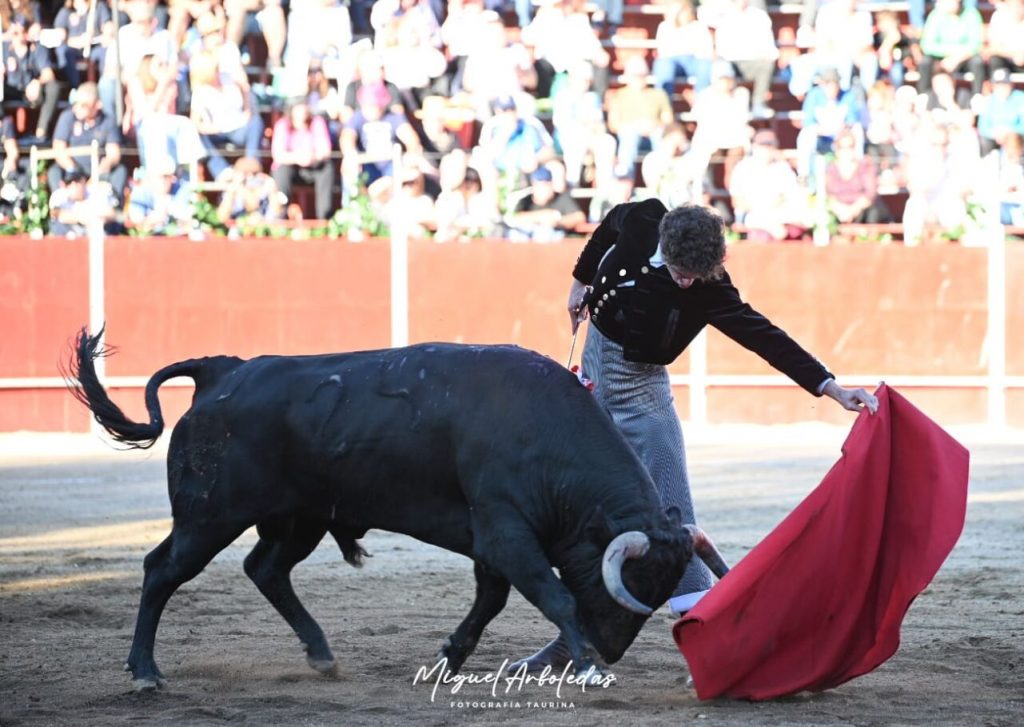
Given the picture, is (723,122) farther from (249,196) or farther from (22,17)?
(22,17)

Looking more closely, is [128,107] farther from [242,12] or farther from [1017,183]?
[1017,183]

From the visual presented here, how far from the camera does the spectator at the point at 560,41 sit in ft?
39.4

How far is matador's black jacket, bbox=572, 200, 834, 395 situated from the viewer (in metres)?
3.58

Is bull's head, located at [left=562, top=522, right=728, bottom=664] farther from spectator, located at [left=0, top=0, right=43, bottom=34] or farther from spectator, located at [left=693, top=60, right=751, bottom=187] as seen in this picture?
spectator, located at [left=0, top=0, right=43, bottom=34]

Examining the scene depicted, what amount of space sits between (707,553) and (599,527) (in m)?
0.29

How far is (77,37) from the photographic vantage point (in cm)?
1196

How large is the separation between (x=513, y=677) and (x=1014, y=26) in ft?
32.7

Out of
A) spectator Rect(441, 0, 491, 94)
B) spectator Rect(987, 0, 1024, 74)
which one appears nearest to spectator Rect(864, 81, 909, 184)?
spectator Rect(987, 0, 1024, 74)

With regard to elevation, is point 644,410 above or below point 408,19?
below

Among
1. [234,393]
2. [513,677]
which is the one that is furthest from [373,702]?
[234,393]

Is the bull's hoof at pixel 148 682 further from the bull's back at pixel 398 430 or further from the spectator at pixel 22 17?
the spectator at pixel 22 17

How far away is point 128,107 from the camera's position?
11.5 meters

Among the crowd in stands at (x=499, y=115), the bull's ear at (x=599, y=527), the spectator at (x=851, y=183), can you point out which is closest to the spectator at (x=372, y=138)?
the crowd in stands at (x=499, y=115)

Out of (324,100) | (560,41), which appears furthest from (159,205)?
(560,41)
